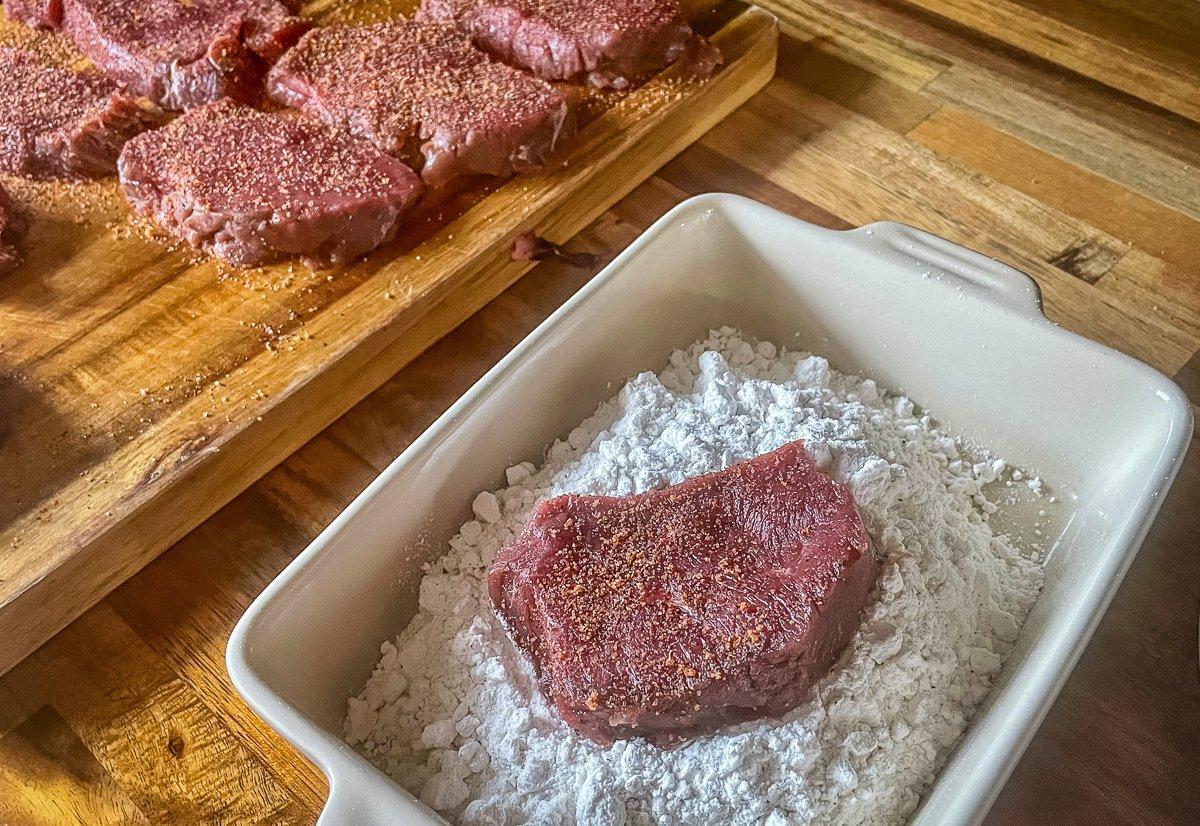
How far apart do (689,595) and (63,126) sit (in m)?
1.51

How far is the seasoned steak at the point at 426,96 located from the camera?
1756 millimetres

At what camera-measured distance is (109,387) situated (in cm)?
154

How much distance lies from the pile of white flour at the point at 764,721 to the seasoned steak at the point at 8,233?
3.32 ft

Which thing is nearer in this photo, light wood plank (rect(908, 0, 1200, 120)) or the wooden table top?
the wooden table top

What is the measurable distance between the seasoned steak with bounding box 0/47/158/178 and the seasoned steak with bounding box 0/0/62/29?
0.80 ft

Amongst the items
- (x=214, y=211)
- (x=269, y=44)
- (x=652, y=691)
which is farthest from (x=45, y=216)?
(x=652, y=691)

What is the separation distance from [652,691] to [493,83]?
1269mm

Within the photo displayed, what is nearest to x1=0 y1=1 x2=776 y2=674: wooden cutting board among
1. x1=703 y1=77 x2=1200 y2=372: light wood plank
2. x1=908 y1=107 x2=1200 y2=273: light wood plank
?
x1=703 y1=77 x2=1200 y2=372: light wood plank

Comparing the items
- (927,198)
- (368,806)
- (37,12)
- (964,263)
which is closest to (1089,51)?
(927,198)

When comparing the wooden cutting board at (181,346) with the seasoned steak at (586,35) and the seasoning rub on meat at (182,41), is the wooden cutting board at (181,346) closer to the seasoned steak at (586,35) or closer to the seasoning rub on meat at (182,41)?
the seasoned steak at (586,35)

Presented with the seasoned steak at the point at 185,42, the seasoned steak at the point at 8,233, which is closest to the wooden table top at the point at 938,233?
the seasoned steak at the point at 8,233

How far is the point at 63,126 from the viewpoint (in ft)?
6.07

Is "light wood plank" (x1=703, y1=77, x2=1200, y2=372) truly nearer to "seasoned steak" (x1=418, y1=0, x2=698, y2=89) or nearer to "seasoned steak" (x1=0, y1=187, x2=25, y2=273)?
"seasoned steak" (x1=418, y1=0, x2=698, y2=89)

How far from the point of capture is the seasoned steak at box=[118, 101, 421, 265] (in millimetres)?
1660
